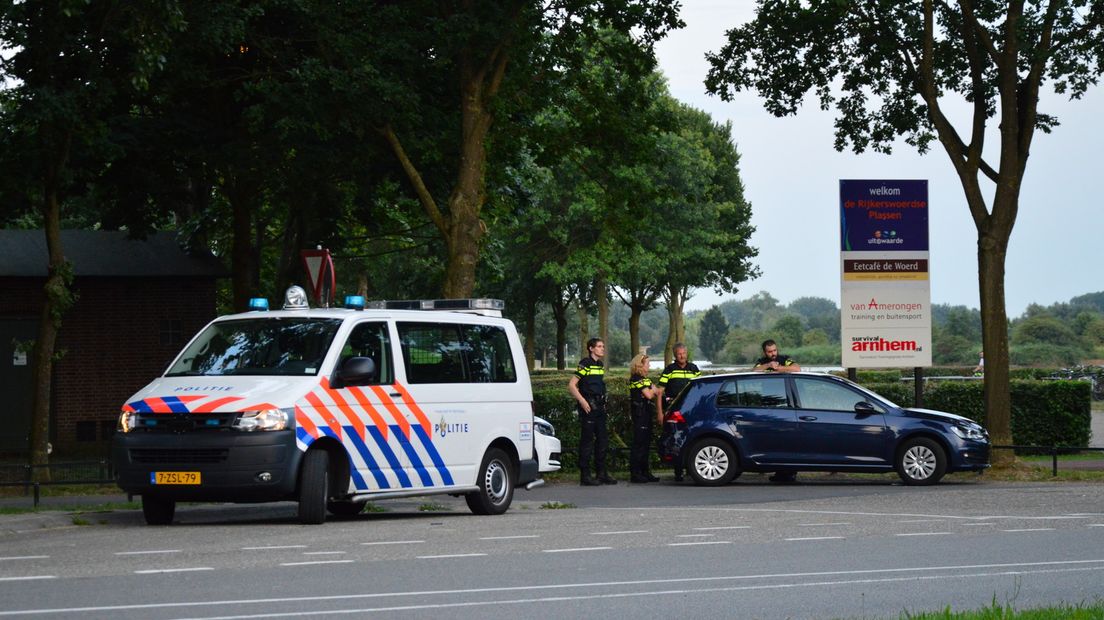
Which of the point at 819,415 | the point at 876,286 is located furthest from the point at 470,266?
the point at 876,286

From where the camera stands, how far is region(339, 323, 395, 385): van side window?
1504 cm

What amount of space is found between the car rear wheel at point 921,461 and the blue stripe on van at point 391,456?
898 cm

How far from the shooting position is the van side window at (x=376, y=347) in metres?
15.0

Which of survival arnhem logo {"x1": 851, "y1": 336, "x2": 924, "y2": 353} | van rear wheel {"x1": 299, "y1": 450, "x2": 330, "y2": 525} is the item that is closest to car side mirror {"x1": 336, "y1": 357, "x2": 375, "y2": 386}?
van rear wheel {"x1": 299, "y1": 450, "x2": 330, "y2": 525}

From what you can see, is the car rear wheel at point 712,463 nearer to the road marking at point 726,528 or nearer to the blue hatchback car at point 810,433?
the blue hatchback car at point 810,433

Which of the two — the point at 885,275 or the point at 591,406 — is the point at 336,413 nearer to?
the point at 591,406

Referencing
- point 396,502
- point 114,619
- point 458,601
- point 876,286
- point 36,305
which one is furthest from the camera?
point 36,305

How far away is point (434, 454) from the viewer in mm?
15578

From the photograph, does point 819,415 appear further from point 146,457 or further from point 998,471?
point 146,457

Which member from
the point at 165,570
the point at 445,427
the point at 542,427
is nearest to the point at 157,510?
the point at 445,427

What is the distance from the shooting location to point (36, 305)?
32.8m

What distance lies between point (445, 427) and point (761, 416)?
7.46 metres

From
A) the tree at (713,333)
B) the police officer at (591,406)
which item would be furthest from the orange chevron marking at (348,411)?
the tree at (713,333)

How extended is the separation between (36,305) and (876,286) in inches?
682
